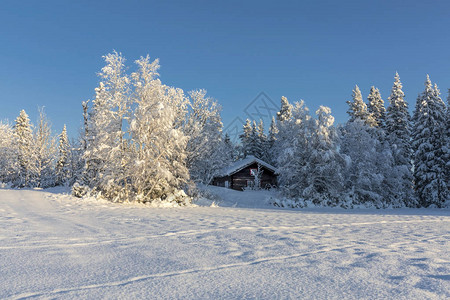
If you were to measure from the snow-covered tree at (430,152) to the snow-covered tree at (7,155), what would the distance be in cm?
4879

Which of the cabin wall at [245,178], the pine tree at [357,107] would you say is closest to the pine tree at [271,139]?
the cabin wall at [245,178]

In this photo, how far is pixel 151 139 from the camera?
18891mm

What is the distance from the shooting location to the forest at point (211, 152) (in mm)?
18781

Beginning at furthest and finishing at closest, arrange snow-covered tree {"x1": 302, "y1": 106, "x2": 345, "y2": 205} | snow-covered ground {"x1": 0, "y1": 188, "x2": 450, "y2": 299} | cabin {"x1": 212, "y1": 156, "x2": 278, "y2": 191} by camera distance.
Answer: cabin {"x1": 212, "y1": 156, "x2": 278, "y2": 191} < snow-covered tree {"x1": 302, "y1": 106, "x2": 345, "y2": 205} < snow-covered ground {"x1": 0, "y1": 188, "x2": 450, "y2": 299}

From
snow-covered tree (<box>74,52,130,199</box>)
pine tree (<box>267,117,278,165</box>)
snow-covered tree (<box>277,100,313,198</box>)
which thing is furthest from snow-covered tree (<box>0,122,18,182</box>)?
pine tree (<box>267,117,278,165</box>)

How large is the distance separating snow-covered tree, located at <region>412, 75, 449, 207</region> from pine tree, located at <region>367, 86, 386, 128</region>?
10065 millimetres

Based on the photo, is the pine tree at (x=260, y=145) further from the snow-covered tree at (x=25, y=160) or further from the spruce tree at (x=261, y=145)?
the snow-covered tree at (x=25, y=160)

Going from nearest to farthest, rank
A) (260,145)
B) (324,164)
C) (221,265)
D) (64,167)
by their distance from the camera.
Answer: (221,265) < (324,164) < (64,167) < (260,145)

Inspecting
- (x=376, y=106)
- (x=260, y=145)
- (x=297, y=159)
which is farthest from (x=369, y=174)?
(x=260, y=145)

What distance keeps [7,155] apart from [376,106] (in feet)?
179

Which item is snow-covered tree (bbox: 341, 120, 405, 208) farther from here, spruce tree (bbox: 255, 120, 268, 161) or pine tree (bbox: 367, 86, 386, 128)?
spruce tree (bbox: 255, 120, 268, 161)

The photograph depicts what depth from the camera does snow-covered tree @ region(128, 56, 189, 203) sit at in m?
18.3

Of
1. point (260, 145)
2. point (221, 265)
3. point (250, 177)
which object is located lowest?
point (221, 265)

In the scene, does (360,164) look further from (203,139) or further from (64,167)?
(64,167)
